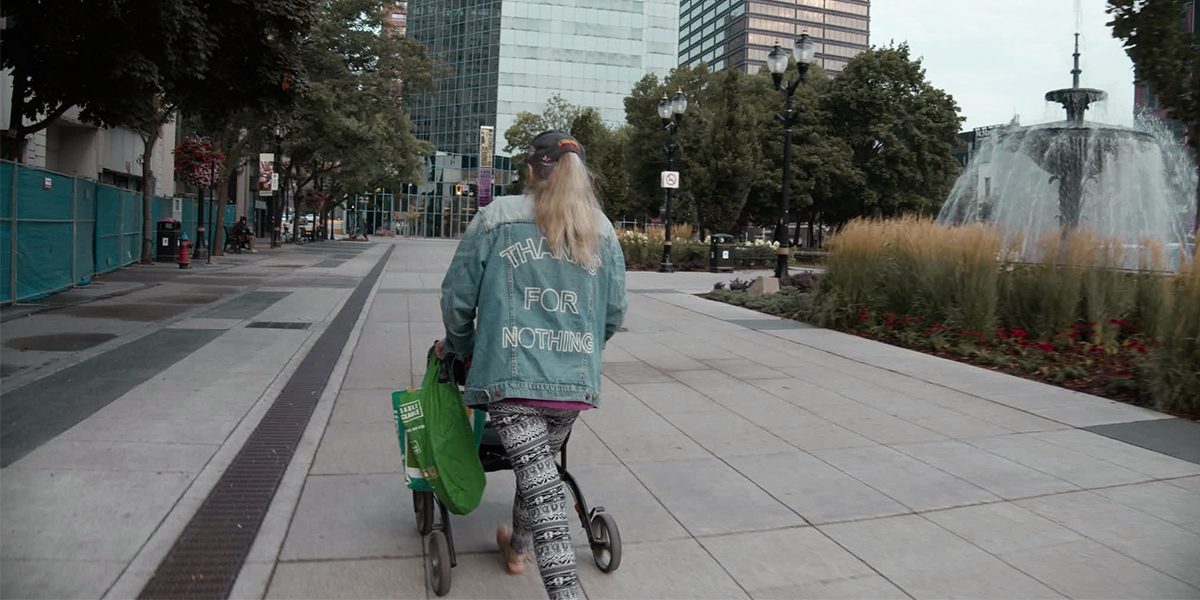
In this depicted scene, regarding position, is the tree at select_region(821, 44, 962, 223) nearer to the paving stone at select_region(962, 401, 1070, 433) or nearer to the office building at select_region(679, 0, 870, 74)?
the paving stone at select_region(962, 401, 1070, 433)

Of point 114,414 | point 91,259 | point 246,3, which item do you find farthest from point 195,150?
point 114,414

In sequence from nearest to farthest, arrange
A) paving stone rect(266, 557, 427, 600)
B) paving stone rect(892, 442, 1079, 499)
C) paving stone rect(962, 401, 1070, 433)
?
paving stone rect(266, 557, 427, 600), paving stone rect(892, 442, 1079, 499), paving stone rect(962, 401, 1070, 433)

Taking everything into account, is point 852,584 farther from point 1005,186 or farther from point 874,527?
point 1005,186

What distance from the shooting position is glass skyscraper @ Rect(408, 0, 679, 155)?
97938mm

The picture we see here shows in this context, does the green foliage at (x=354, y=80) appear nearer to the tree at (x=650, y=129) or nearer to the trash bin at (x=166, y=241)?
the trash bin at (x=166, y=241)

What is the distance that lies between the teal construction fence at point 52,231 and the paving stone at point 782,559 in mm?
11928

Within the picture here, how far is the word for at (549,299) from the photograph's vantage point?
3271 millimetres

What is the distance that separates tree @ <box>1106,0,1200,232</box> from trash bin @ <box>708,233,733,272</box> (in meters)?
20.8

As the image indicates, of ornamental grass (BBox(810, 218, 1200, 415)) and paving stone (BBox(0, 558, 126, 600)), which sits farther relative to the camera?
ornamental grass (BBox(810, 218, 1200, 415))

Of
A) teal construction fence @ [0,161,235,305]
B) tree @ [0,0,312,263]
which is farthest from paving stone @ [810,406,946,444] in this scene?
teal construction fence @ [0,161,235,305]

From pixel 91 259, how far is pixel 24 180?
5026 mm

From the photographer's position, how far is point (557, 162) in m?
3.41

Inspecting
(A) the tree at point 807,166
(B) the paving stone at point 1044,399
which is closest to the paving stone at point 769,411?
(B) the paving stone at point 1044,399

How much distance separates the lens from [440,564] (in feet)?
11.5
